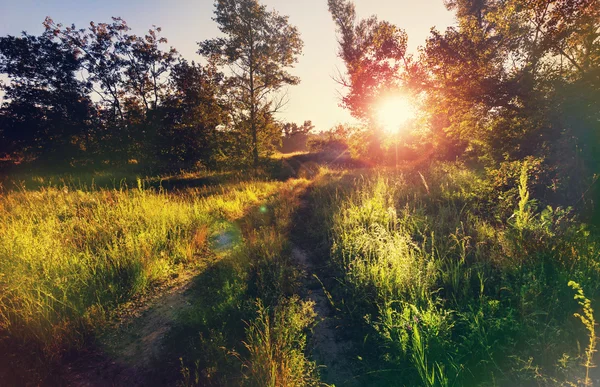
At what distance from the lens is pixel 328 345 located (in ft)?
10.1

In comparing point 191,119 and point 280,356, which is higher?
point 191,119

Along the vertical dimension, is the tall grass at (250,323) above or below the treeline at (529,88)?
below

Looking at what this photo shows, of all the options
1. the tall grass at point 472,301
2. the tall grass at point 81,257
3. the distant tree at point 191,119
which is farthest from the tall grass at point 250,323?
the distant tree at point 191,119

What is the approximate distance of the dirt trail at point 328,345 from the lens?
265cm

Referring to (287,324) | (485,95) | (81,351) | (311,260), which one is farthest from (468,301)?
(485,95)

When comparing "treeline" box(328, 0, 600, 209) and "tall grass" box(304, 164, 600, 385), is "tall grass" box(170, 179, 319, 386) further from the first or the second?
"treeline" box(328, 0, 600, 209)

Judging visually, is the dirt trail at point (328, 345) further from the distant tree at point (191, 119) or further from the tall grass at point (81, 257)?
the distant tree at point (191, 119)

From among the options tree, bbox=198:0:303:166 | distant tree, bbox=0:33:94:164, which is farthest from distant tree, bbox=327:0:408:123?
distant tree, bbox=0:33:94:164

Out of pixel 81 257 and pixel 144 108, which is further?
pixel 144 108

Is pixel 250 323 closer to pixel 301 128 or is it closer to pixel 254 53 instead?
pixel 254 53

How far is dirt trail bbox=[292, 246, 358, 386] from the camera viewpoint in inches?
104

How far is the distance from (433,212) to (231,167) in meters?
16.6

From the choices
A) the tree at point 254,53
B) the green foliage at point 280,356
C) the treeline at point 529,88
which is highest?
the tree at point 254,53

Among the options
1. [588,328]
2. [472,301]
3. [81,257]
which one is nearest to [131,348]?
[81,257]
